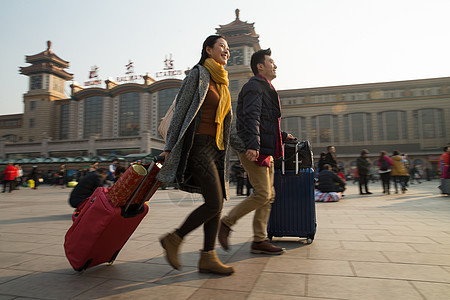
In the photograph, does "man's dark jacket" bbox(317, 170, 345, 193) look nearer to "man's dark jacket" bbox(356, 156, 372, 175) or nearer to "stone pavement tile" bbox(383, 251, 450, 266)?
"man's dark jacket" bbox(356, 156, 372, 175)

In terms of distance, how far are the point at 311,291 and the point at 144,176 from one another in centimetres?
132

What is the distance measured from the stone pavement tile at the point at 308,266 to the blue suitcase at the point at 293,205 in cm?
66

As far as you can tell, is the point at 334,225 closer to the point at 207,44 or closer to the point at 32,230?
the point at 207,44

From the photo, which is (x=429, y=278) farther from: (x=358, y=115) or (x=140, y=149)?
(x=358, y=115)

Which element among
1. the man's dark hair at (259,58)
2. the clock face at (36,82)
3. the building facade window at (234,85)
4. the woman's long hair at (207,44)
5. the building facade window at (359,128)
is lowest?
the woman's long hair at (207,44)

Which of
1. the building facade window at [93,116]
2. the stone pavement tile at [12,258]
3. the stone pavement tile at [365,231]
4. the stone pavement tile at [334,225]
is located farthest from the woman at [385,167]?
the building facade window at [93,116]

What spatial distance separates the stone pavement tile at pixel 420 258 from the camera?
2.45 m

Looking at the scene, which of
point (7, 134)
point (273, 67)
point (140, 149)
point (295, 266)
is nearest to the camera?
point (295, 266)

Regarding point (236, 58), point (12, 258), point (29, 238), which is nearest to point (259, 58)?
point (12, 258)

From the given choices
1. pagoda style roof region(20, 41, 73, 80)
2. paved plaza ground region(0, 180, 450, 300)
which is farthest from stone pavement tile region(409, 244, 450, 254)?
pagoda style roof region(20, 41, 73, 80)

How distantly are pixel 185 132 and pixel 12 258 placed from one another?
80.6 inches

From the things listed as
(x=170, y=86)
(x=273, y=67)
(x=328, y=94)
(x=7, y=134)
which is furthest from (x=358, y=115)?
(x=7, y=134)

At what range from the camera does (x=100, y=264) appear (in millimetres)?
2465

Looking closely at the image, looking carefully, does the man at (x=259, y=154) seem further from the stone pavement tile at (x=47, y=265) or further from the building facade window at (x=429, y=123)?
the building facade window at (x=429, y=123)
